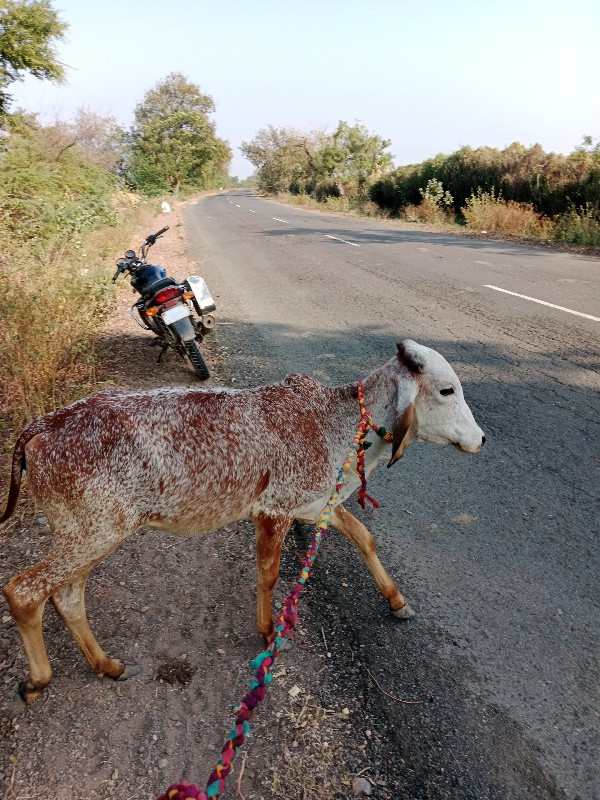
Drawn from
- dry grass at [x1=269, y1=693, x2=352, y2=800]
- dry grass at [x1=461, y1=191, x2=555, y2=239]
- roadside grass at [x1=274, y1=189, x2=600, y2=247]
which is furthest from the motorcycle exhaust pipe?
dry grass at [x1=461, y1=191, x2=555, y2=239]

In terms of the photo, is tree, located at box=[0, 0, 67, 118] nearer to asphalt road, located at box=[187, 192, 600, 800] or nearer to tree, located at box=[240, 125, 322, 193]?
asphalt road, located at box=[187, 192, 600, 800]

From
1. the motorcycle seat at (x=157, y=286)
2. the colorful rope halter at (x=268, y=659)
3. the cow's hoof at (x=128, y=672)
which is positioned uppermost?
the motorcycle seat at (x=157, y=286)

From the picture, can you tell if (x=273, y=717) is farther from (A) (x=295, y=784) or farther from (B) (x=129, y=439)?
(B) (x=129, y=439)

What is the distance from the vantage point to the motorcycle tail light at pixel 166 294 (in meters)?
6.38

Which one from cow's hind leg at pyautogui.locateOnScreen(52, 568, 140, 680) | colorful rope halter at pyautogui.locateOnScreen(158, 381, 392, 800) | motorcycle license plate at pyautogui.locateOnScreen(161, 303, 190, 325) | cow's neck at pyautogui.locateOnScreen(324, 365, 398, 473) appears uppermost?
cow's neck at pyautogui.locateOnScreen(324, 365, 398, 473)

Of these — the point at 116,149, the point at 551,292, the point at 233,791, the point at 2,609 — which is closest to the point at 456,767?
the point at 233,791

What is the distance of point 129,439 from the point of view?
2609 millimetres

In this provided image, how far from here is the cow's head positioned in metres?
2.97

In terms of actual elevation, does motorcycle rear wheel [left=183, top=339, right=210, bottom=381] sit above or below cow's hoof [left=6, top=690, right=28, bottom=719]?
above

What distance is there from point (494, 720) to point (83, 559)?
1.94 meters

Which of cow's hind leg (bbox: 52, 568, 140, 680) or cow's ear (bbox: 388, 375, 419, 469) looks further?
cow's ear (bbox: 388, 375, 419, 469)

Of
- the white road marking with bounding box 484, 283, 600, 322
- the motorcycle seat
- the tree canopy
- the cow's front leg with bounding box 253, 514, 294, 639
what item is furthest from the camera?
the tree canopy

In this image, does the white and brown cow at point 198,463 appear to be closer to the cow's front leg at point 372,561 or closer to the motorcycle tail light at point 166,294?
the cow's front leg at point 372,561

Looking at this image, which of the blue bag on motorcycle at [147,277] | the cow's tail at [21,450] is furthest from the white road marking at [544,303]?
the cow's tail at [21,450]
